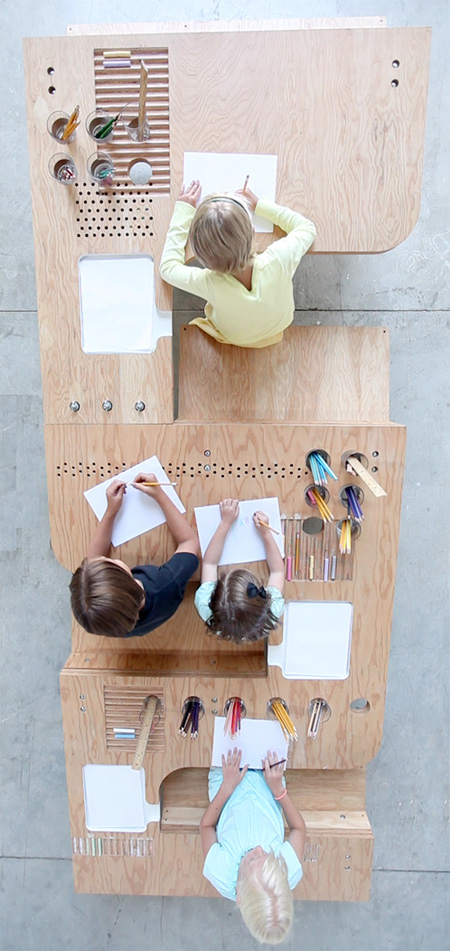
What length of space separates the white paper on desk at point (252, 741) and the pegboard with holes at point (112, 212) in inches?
65.8

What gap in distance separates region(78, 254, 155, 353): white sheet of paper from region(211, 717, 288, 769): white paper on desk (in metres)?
1.34

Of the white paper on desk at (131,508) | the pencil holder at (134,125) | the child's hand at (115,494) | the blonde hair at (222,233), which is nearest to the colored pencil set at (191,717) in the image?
the white paper on desk at (131,508)

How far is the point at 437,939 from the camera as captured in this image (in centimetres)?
234

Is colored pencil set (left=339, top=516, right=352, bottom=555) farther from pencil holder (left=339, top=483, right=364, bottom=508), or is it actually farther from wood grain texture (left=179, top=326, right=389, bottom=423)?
wood grain texture (left=179, top=326, right=389, bottom=423)

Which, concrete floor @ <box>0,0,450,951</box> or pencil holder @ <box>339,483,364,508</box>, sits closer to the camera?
pencil holder @ <box>339,483,364,508</box>

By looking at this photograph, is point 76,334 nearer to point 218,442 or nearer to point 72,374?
point 72,374

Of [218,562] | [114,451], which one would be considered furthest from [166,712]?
[114,451]

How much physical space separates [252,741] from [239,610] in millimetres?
616

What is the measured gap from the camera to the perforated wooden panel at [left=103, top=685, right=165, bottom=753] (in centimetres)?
189

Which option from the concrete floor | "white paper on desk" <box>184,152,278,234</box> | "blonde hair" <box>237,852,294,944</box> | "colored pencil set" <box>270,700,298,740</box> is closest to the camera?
"blonde hair" <box>237,852,294,944</box>

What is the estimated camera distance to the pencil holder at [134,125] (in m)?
Result: 1.65

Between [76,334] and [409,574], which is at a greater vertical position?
[76,334]

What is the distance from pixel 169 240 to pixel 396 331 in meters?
1.01

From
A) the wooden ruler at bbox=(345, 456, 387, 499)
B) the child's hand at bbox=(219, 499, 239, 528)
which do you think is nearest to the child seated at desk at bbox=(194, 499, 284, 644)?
the child's hand at bbox=(219, 499, 239, 528)
